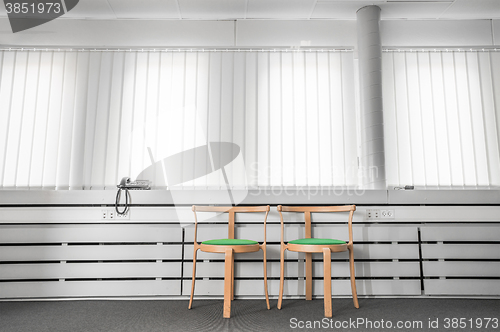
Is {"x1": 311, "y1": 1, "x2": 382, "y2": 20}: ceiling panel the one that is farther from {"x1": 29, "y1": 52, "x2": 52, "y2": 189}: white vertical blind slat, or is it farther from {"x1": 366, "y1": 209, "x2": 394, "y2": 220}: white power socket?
{"x1": 29, "y1": 52, "x2": 52, "y2": 189}: white vertical blind slat

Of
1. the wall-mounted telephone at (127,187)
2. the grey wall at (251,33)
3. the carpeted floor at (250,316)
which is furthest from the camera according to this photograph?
the grey wall at (251,33)

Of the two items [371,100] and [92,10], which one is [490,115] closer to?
[371,100]

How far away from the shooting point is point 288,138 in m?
3.63

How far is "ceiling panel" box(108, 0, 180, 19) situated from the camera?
12.1ft

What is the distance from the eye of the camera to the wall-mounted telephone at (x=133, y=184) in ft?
10.4

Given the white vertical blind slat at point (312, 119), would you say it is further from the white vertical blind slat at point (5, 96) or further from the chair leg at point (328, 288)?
the white vertical blind slat at point (5, 96)

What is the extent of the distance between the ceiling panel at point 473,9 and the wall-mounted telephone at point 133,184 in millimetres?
3880

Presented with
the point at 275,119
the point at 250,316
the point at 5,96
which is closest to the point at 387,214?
the point at 275,119

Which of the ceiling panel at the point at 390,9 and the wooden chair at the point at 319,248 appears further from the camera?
the ceiling panel at the point at 390,9

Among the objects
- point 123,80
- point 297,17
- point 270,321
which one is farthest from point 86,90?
point 270,321

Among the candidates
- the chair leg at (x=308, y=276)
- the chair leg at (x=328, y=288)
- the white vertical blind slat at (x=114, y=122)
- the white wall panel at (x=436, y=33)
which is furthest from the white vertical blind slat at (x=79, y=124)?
the white wall panel at (x=436, y=33)

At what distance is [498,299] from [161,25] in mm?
4481

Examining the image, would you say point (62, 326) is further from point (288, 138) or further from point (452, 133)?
point (452, 133)

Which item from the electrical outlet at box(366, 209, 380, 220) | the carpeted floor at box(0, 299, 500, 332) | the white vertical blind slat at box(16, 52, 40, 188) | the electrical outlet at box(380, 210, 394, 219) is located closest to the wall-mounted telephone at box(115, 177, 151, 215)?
the carpeted floor at box(0, 299, 500, 332)
